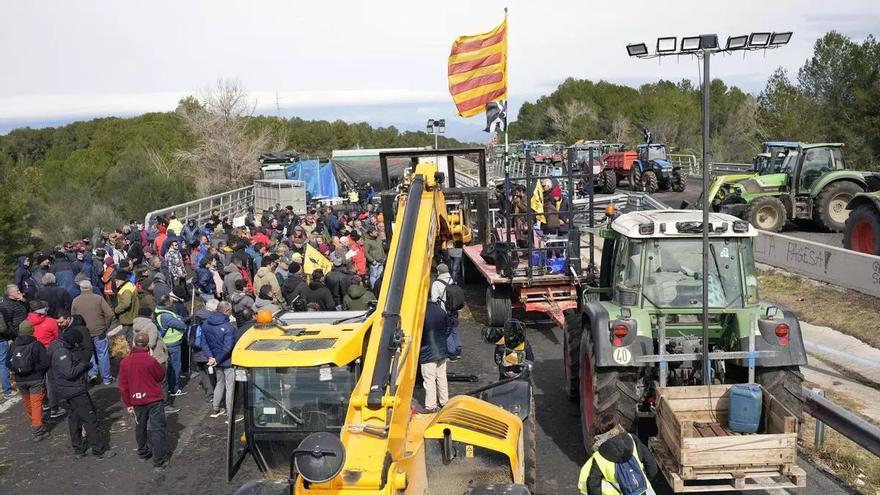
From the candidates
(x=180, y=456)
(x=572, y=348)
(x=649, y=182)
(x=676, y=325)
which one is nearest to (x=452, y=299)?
(x=572, y=348)

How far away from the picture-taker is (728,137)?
56188mm

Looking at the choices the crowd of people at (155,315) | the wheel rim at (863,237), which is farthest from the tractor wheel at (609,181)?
the crowd of people at (155,315)

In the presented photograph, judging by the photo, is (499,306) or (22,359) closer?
(22,359)

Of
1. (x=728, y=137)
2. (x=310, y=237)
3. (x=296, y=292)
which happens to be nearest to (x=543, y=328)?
(x=296, y=292)

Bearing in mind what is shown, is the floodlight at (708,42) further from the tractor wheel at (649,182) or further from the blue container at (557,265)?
the tractor wheel at (649,182)

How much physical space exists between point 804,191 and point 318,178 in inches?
835

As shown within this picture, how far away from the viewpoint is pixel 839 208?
62.8ft

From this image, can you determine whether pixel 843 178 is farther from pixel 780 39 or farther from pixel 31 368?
pixel 31 368

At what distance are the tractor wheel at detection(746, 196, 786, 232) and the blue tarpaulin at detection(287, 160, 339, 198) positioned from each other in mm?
19867

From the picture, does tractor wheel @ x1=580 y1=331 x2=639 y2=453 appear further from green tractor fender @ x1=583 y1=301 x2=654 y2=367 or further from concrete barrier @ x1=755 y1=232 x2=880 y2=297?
concrete barrier @ x1=755 y1=232 x2=880 y2=297

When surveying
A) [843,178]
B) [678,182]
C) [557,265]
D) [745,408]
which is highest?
[843,178]

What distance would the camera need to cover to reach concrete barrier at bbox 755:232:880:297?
44.5 feet

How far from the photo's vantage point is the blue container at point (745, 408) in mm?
6348

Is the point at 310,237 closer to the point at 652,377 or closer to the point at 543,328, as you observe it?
the point at 543,328
